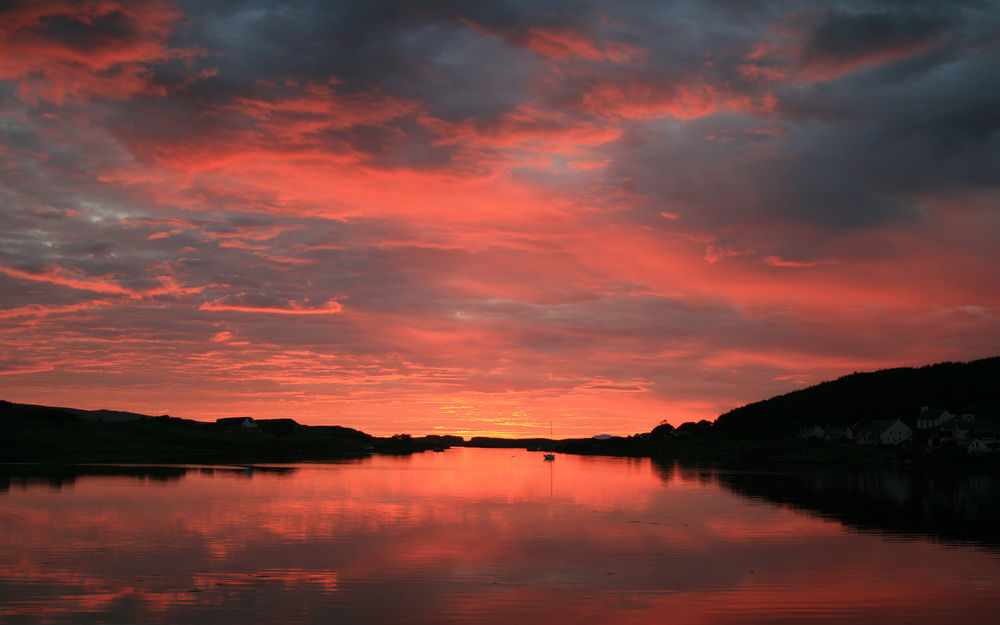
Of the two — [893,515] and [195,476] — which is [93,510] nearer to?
[195,476]

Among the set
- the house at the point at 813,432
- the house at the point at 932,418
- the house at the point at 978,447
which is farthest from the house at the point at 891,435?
the house at the point at 978,447

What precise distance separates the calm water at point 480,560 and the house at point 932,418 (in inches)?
4573

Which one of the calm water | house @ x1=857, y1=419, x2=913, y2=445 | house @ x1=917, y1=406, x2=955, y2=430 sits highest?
house @ x1=917, y1=406, x2=955, y2=430

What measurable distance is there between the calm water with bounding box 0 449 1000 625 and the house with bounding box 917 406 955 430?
116m

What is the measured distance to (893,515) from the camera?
161ft

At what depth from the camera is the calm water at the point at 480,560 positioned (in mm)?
22516

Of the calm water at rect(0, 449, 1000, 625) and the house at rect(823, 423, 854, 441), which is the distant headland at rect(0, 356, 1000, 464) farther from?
the calm water at rect(0, 449, 1000, 625)

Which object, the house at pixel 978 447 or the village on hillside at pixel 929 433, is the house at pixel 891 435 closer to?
the village on hillside at pixel 929 433

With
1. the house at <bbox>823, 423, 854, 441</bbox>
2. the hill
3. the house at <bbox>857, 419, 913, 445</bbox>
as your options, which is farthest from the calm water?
the house at <bbox>823, 423, 854, 441</bbox>

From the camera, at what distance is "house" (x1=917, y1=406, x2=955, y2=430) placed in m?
161

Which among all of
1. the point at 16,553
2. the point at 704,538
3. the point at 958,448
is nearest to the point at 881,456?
the point at 958,448

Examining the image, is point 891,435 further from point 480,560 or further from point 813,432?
point 480,560

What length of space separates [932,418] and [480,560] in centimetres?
16464

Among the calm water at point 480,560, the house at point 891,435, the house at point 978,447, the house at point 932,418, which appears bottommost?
the calm water at point 480,560
